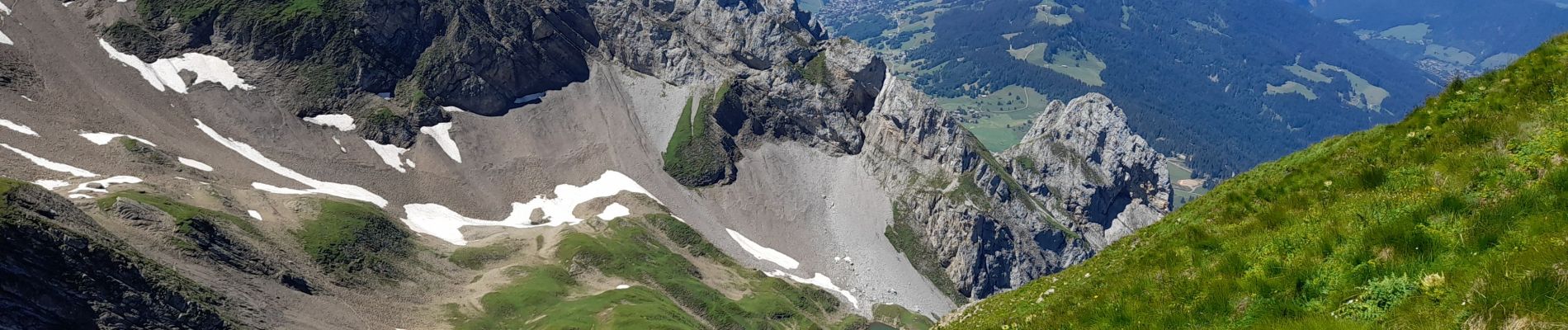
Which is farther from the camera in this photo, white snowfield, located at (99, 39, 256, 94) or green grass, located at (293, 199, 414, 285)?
white snowfield, located at (99, 39, 256, 94)


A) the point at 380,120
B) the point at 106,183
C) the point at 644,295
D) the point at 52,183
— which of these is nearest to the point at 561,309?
the point at 644,295

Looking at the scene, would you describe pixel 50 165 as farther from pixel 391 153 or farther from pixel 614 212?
pixel 614 212

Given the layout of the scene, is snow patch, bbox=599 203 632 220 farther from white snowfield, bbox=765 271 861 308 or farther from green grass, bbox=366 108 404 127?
green grass, bbox=366 108 404 127

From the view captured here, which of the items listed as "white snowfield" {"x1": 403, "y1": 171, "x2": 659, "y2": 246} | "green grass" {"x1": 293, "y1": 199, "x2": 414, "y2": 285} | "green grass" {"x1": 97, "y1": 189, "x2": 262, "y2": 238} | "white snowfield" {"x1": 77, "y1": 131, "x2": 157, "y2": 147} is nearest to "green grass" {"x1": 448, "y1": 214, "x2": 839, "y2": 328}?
"white snowfield" {"x1": 403, "y1": 171, "x2": 659, "y2": 246}

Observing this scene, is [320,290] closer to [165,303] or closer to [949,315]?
[165,303]

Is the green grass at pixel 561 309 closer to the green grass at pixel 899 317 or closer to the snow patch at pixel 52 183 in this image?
the green grass at pixel 899 317

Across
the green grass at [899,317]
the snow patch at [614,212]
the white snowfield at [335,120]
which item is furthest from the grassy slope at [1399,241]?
the white snowfield at [335,120]
